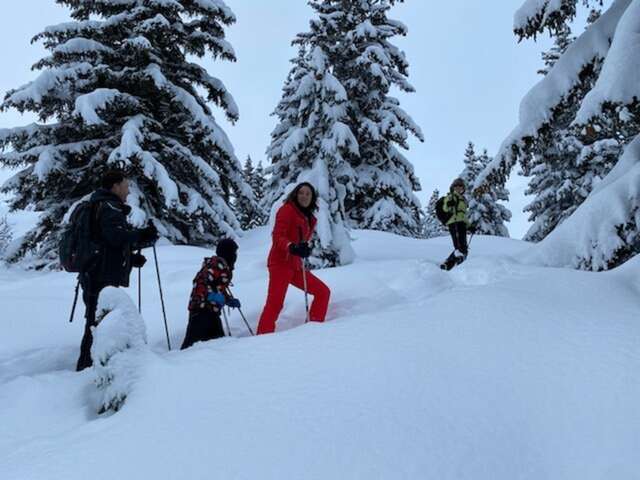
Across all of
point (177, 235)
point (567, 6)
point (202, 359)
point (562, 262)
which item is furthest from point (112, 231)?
point (177, 235)

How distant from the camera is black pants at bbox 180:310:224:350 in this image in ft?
16.7

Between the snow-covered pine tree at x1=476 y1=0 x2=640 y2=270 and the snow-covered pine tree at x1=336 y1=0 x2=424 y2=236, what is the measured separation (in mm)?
11249

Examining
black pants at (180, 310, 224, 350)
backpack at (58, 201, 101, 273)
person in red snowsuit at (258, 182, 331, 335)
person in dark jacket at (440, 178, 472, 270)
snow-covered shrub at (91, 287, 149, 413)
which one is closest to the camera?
snow-covered shrub at (91, 287, 149, 413)

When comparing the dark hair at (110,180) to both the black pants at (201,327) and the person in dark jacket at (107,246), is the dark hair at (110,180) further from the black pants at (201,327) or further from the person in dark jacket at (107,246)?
the black pants at (201,327)

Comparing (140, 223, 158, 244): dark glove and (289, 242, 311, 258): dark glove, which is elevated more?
(140, 223, 158, 244): dark glove

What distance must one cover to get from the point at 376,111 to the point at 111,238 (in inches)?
565

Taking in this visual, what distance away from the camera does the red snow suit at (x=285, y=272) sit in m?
5.36

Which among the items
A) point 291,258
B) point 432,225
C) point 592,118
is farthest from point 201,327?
point 432,225

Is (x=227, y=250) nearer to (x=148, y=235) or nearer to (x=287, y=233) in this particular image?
(x=287, y=233)

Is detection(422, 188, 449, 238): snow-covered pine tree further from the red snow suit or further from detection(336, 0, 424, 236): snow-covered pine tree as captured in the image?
the red snow suit

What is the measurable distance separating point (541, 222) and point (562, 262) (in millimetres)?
19265

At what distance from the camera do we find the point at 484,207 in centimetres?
3006

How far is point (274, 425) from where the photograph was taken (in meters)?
2.38

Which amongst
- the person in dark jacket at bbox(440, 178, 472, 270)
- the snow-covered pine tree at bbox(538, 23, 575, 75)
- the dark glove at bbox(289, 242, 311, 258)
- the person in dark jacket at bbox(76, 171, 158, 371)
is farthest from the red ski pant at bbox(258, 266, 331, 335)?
the snow-covered pine tree at bbox(538, 23, 575, 75)
